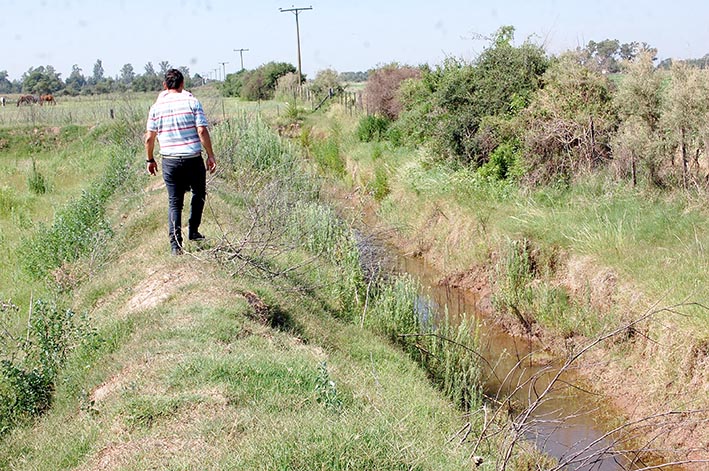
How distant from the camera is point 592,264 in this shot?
10461mm

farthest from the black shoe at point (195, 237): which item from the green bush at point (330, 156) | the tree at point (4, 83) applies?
the tree at point (4, 83)

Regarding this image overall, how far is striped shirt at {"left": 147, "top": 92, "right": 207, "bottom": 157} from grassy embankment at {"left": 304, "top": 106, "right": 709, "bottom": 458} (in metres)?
4.76

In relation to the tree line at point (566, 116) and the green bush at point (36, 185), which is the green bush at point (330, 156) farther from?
the green bush at point (36, 185)

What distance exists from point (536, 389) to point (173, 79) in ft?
19.0

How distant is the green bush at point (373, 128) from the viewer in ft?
74.0

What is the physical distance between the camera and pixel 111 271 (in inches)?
379

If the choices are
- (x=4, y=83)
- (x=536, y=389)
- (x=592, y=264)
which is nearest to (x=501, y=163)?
(x=592, y=264)

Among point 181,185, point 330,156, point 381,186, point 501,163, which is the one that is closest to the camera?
point 181,185

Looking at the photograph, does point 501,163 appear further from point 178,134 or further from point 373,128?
point 373,128

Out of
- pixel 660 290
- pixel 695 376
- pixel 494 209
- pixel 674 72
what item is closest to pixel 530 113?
pixel 494 209

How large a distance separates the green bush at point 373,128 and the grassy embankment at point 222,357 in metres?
9.66

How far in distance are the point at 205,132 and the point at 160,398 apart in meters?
3.73

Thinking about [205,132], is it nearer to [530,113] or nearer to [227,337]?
[227,337]

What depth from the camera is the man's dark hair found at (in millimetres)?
8195
